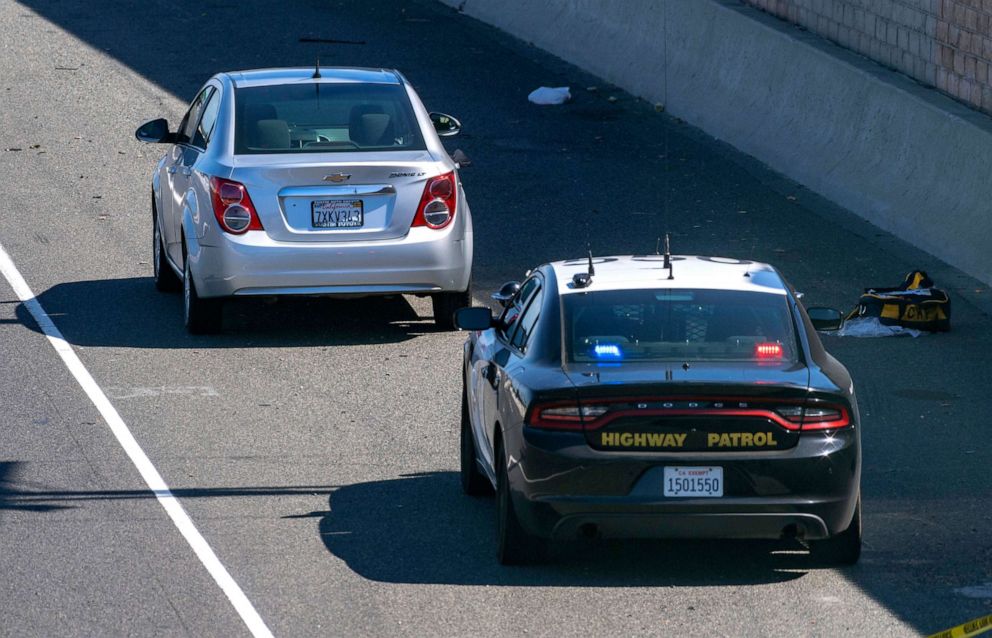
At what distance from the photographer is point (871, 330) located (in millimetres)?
14734

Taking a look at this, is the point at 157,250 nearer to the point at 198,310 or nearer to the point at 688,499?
the point at 198,310

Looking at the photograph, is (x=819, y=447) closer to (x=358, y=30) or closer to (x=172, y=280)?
(x=172, y=280)

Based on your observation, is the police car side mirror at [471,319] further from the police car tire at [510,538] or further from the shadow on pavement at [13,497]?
the shadow on pavement at [13,497]

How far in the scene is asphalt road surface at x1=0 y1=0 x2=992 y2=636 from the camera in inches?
341

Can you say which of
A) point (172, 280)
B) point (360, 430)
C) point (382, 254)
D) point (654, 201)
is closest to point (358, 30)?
point (654, 201)

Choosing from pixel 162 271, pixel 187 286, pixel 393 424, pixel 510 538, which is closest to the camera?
pixel 510 538

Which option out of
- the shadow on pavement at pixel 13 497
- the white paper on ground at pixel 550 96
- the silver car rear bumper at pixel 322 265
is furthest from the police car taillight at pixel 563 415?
the white paper on ground at pixel 550 96

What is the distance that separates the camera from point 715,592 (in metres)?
8.79

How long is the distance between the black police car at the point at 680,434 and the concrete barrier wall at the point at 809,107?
7.73m

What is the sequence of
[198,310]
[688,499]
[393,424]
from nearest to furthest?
[688,499], [393,424], [198,310]

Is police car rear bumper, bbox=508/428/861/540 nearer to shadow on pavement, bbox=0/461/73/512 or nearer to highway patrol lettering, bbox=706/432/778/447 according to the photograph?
highway patrol lettering, bbox=706/432/778/447

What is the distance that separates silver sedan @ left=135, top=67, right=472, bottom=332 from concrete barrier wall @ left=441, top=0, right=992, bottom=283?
15.8 feet

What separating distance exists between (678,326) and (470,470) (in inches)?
73.0

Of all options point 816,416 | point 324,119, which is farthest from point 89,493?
point 324,119
